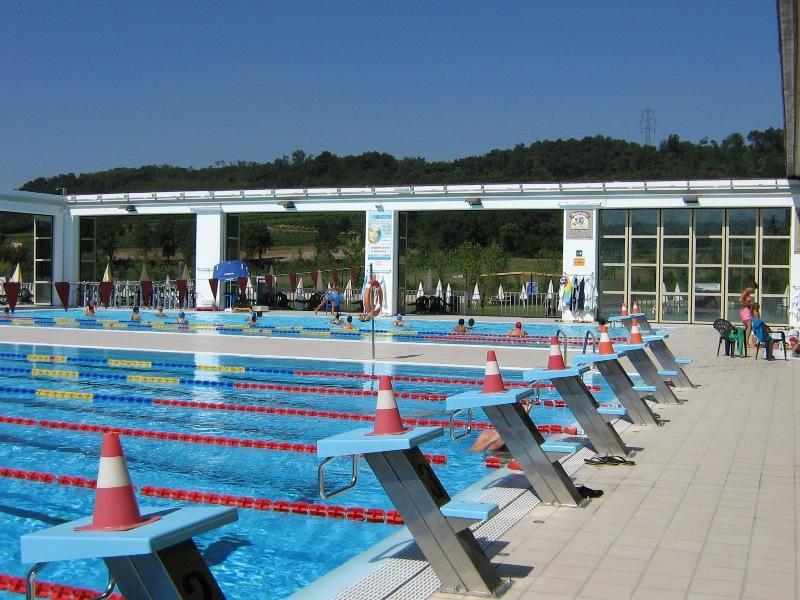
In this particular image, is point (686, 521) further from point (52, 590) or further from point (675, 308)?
point (675, 308)

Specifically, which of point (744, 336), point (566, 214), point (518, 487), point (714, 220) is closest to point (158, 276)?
point (566, 214)

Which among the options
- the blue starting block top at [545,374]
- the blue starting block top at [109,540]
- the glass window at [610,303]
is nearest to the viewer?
the blue starting block top at [109,540]

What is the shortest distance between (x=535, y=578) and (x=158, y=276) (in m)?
46.4

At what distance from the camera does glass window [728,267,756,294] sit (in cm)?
2473

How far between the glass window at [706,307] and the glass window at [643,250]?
165 cm

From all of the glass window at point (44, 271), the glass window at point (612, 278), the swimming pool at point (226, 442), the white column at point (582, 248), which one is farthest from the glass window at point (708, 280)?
the glass window at point (44, 271)

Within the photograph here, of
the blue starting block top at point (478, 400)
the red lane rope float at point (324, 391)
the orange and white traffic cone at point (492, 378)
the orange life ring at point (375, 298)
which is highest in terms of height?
the orange life ring at point (375, 298)

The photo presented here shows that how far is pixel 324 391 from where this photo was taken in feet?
41.5

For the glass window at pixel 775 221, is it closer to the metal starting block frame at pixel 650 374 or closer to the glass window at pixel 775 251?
the glass window at pixel 775 251

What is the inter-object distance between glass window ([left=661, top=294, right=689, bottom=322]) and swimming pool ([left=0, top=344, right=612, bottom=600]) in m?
12.6

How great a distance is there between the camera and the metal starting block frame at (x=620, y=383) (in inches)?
294

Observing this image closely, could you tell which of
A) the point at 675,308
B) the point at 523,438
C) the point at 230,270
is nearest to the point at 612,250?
the point at 675,308

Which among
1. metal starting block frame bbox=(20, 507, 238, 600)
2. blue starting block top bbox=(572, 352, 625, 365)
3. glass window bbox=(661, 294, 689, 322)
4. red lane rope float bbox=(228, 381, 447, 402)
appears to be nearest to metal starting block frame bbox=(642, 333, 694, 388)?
red lane rope float bbox=(228, 381, 447, 402)

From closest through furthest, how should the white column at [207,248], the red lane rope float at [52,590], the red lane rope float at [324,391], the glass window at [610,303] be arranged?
the red lane rope float at [52,590]
the red lane rope float at [324,391]
the glass window at [610,303]
the white column at [207,248]
